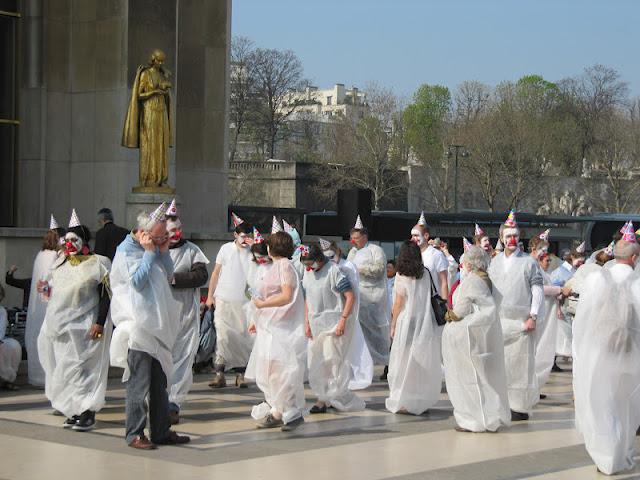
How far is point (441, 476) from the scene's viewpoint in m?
9.76

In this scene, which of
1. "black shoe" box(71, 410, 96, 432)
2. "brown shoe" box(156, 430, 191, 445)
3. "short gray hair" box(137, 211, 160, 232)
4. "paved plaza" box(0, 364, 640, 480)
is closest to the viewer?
"paved plaza" box(0, 364, 640, 480)

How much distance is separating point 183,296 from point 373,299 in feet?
16.1

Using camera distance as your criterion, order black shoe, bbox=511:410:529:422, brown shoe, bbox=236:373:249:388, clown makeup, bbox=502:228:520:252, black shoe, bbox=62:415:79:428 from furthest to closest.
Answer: brown shoe, bbox=236:373:249:388, clown makeup, bbox=502:228:520:252, black shoe, bbox=511:410:529:422, black shoe, bbox=62:415:79:428

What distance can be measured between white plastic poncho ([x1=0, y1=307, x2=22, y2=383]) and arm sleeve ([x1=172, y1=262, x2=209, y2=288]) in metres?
3.15

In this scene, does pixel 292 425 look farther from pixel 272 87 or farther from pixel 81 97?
pixel 272 87

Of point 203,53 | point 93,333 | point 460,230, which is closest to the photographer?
point 93,333

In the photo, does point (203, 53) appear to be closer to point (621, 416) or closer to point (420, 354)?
point (420, 354)

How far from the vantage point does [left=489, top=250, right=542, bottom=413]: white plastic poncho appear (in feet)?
43.2

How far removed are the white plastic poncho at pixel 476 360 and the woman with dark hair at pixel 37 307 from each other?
473 centimetres

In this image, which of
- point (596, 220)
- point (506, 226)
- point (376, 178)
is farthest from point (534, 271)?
point (376, 178)

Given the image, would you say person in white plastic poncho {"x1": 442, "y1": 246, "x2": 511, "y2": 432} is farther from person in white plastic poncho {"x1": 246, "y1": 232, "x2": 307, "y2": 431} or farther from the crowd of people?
person in white plastic poncho {"x1": 246, "y1": 232, "x2": 307, "y2": 431}

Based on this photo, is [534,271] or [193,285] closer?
[193,285]

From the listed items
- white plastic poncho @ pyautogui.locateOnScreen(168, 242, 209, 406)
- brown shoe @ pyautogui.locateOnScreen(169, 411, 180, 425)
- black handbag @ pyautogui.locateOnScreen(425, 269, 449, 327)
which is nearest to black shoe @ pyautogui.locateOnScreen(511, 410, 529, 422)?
black handbag @ pyautogui.locateOnScreen(425, 269, 449, 327)

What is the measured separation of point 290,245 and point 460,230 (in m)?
38.3
